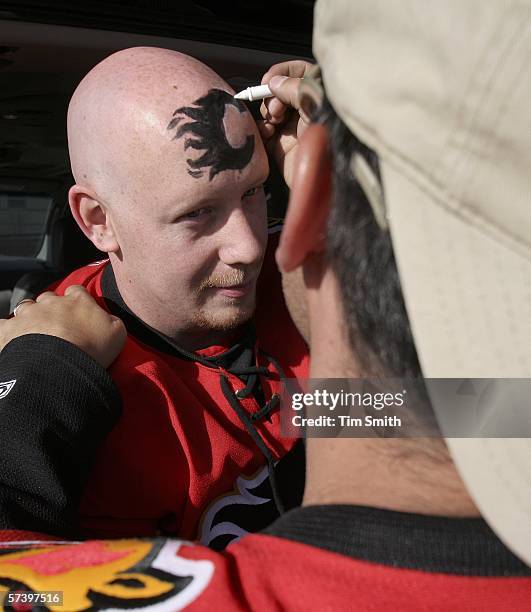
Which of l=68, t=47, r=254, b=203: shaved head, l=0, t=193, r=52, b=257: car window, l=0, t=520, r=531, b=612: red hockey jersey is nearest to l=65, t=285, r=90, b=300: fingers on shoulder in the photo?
l=68, t=47, r=254, b=203: shaved head

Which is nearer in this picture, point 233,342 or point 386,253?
point 386,253

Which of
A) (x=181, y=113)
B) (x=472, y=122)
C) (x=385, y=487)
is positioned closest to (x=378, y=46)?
(x=472, y=122)

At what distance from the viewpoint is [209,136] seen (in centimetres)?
157

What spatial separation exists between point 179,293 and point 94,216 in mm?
289

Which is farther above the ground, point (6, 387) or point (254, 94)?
point (254, 94)

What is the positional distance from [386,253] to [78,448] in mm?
798

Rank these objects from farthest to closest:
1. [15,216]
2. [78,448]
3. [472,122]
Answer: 1. [15,216]
2. [78,448]
3. [472,122]

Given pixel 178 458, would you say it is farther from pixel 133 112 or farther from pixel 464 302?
pixel 464 302

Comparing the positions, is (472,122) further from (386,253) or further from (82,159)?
(82,159)

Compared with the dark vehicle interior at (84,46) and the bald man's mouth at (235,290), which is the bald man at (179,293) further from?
the dark vehicle interior at (84,46)

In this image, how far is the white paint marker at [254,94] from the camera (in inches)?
66.2

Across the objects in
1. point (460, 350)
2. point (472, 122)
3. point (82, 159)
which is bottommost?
point (82, 159)

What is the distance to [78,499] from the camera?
4.68 ft

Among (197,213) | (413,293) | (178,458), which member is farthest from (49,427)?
(413,293)
